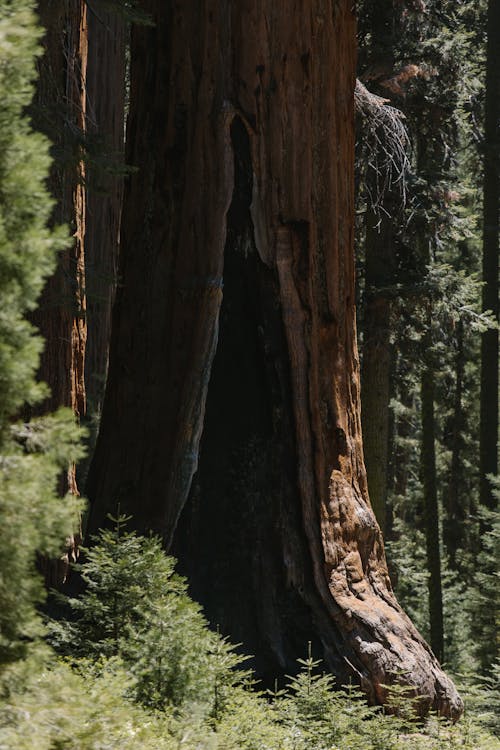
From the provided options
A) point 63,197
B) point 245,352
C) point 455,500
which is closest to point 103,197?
point 63,197

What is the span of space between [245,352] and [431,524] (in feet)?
43.0

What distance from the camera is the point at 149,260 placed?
734 cm

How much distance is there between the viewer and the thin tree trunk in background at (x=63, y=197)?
273 inches

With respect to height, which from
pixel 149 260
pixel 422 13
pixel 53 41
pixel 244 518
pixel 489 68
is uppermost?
pixel 489 68

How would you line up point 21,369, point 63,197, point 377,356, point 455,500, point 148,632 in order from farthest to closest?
point 455,500
point 377,356
point 63,197
point 148,632
point 21,369

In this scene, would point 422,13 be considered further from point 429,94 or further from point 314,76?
point 314,76

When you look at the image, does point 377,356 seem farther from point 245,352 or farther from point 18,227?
point 18,227

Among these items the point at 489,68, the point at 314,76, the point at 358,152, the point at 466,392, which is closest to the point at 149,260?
the point at 314,76

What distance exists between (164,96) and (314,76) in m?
1.18

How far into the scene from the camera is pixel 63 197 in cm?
764

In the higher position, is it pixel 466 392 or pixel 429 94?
pixel 429 94

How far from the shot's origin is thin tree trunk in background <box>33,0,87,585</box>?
22.8 ft

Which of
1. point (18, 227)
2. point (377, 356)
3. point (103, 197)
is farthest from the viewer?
point (377, 356)

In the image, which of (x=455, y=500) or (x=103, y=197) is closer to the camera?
(x=103, y=197)
